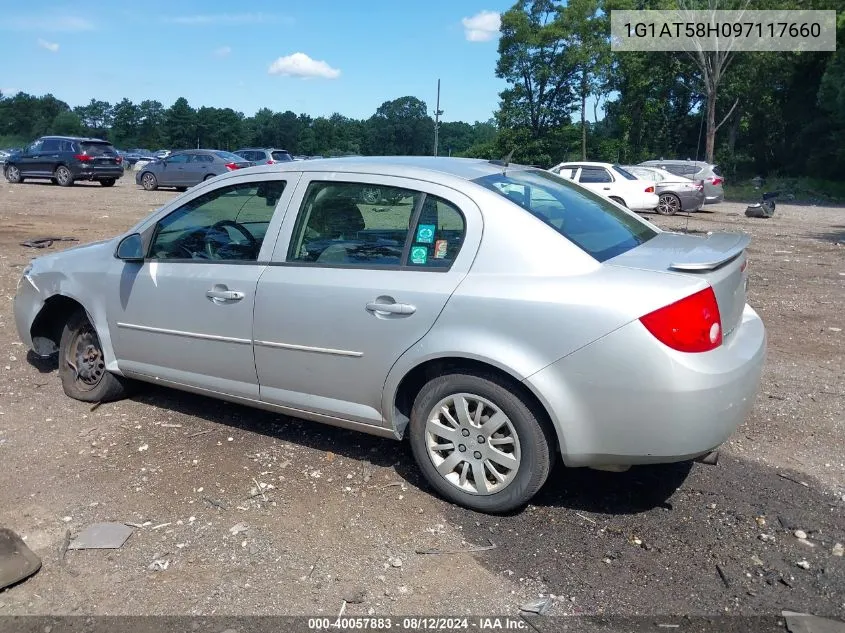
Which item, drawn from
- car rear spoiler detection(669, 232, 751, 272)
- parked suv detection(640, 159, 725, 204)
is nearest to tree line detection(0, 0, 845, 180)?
parked suv detection(640, 159, 725, 204)

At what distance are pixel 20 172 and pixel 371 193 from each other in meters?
26.6

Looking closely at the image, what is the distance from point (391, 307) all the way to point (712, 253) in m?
1.63

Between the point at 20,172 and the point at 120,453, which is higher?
the point at 20,172

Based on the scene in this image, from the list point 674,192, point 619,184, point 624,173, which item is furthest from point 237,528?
point 674,192

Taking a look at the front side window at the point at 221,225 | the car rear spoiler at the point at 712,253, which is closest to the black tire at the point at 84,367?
the front side window at the point at 221,225

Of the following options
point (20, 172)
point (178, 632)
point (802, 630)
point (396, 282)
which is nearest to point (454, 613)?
point (178, 632)

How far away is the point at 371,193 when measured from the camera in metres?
3.97

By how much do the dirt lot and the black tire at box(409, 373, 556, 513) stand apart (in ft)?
0.35

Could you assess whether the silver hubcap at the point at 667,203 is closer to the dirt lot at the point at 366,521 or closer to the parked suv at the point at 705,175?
the parked suv at the point at 705,175

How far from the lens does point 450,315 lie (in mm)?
3482

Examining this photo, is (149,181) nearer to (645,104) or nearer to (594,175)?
(594,175)

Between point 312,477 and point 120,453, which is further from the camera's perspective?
point 120,453

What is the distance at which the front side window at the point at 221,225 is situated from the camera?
4266 millimetres

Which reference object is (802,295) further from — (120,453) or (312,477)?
(120,453)
